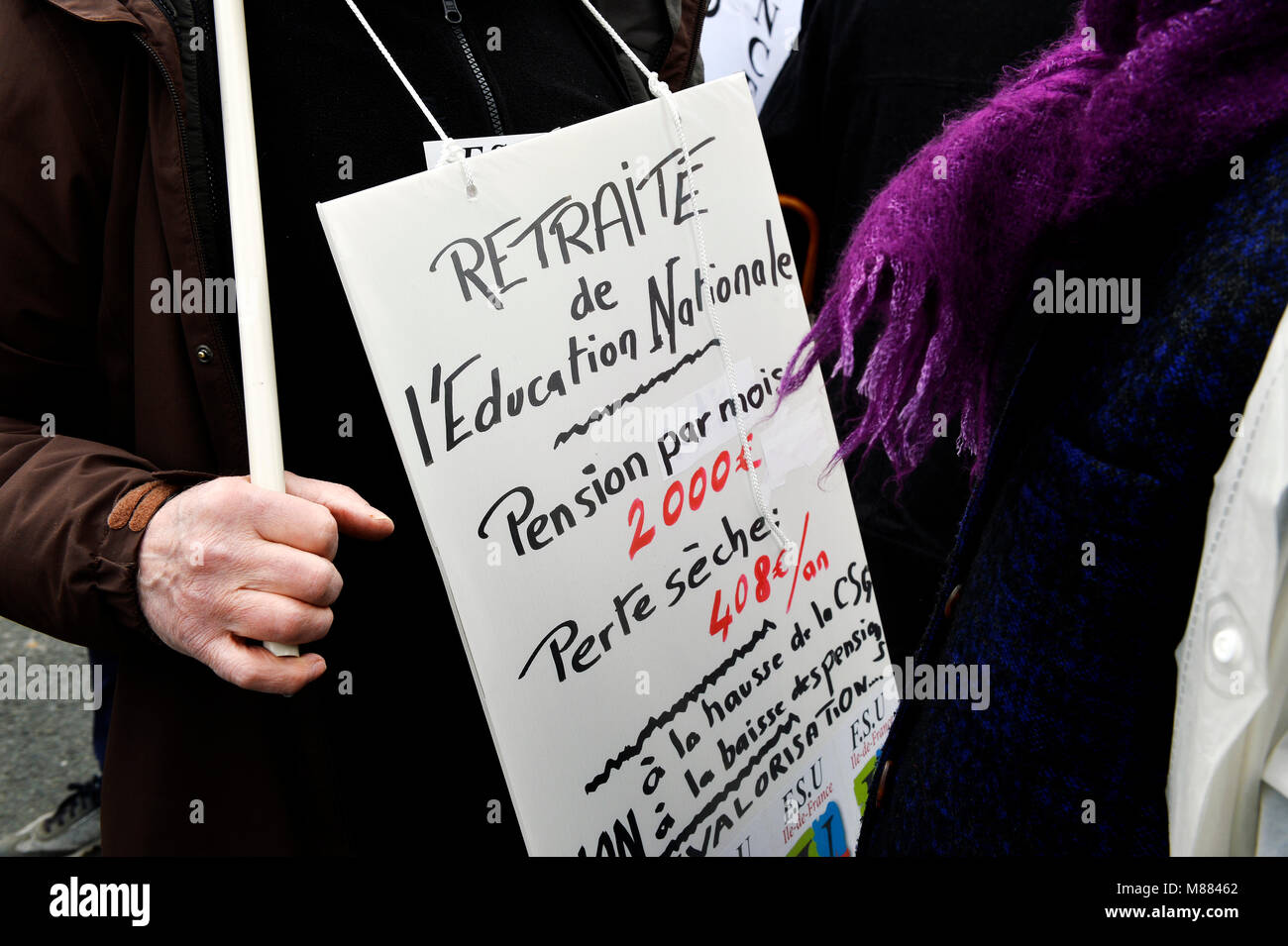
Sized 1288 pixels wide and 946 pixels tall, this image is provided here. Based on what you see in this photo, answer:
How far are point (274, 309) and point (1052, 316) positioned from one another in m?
0.87

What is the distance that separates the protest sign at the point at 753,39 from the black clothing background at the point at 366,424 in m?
1.13

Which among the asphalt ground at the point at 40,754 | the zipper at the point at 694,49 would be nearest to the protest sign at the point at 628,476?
the zipper at the point at 694,49

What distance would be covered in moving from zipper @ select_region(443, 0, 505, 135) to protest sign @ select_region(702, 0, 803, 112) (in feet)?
3.58

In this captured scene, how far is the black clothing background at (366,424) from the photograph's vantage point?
110cm

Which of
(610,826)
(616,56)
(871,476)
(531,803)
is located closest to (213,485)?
(531,803)

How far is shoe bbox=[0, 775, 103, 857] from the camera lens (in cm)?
234

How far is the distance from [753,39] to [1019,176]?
1820 millimetres

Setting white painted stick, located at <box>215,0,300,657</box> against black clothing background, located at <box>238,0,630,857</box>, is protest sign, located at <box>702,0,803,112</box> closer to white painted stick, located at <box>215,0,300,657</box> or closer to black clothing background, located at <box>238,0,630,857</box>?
black clothing background, located at <box>238,0,630,857</box>

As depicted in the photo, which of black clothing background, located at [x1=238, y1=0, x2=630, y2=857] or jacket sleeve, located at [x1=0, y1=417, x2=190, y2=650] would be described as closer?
jacket sleeve, located at [x1=0, y1=417, x2=190, y2=650]

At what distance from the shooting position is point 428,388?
87cm

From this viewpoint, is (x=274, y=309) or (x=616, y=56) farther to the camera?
(x=616, y=56)

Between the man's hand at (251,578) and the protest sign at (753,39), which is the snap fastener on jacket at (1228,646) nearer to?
the man's hand at (251,578)

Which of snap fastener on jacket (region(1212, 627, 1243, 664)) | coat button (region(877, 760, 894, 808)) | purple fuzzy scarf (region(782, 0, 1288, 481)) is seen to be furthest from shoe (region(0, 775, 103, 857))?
snap fastener on jacket (region(1212, 627, 1243, 664))

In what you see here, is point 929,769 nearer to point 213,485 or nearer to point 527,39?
point 213,485
